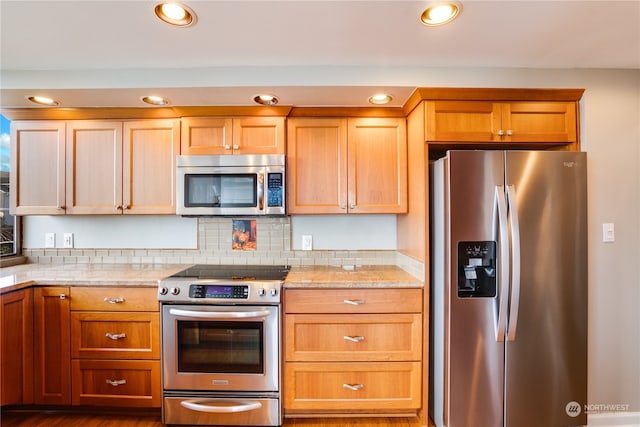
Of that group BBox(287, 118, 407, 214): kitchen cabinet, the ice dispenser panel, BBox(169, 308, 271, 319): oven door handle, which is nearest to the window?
BBox(169, 308, 271, 319): oven door handle

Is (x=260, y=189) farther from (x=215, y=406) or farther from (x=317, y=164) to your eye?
(x=215, y=406)

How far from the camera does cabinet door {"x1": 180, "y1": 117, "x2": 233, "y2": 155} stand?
2133 mm

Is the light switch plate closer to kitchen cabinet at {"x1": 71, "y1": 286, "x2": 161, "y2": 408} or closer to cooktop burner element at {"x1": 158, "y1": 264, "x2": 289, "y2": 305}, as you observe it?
cooktop burner element at {"x1": 158, "y1": 264, "x2": 289, "y2": 305}

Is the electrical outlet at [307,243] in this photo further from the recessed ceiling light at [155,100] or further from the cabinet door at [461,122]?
the recessed ceiling light at [155,100]

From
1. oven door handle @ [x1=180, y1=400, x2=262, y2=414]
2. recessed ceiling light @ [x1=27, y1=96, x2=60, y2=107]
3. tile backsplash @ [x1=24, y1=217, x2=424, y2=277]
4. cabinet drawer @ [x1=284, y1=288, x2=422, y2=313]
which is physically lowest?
oven door handle @ [x1=180, y1=400, x2=262, y2=414]

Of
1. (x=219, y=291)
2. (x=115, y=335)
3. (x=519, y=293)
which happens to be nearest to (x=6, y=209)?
(x=115, y=335)

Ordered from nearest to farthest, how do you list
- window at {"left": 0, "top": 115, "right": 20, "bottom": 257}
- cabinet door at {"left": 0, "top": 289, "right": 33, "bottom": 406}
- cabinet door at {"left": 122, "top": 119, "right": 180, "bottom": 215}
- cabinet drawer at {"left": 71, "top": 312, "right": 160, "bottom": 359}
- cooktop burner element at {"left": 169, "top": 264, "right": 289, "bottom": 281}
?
cabinet door at {"left": 0, "top": 289, "right": 33, "bottom": 406} → cabinet drawer at {"left": 71, "top": 312, "right": 160, "bottom": 359} → cooktop burner element at {"left": 169, "top": 264, "right": 289, "bottom": 281} → cabinet door at {"left": 122, "top": 119, "right": 180, "bottom": 215} → window at {"left": 0, "top": 115, "right": 20, "bottom": 257}

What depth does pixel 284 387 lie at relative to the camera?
5.97ft

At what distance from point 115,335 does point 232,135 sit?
154cm

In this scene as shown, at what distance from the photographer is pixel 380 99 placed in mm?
1994

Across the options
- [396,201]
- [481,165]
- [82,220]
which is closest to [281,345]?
[396,201]

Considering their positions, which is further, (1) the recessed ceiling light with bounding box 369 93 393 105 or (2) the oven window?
(1) the recessed ceiling light with bounding box 369 93 393 105

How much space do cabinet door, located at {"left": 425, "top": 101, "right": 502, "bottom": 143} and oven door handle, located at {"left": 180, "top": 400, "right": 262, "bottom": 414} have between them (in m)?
1.98

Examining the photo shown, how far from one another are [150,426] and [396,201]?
2210mm
